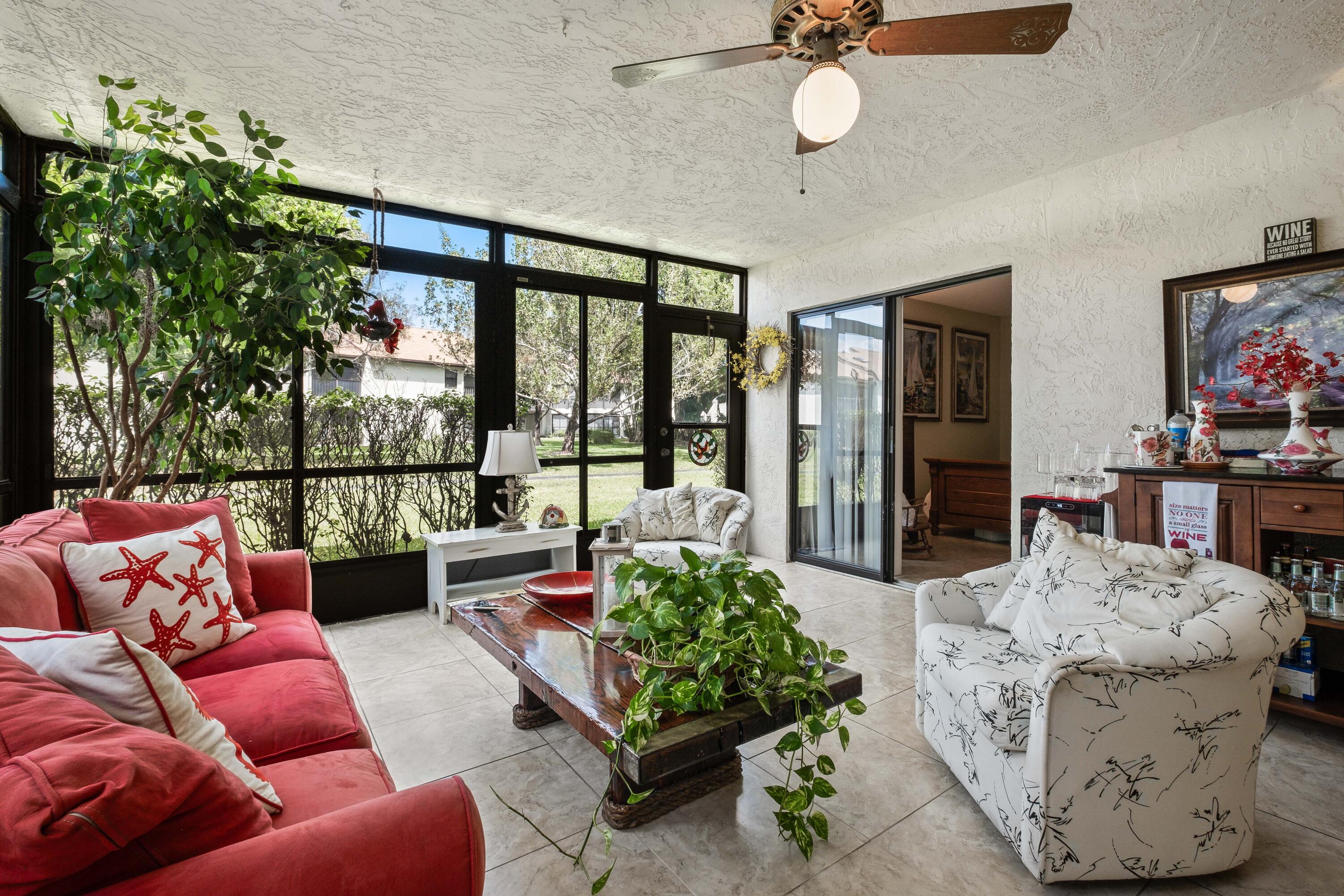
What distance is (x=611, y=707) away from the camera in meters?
1.61

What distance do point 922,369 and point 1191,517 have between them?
4349 mm

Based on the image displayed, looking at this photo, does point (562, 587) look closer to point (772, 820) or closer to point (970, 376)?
point (772, 820)

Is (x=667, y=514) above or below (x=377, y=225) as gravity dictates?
below

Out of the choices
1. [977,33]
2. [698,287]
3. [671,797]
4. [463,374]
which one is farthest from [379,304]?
[977,33]

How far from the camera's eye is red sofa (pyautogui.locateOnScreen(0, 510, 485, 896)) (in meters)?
0.78

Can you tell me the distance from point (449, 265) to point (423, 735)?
2989mm

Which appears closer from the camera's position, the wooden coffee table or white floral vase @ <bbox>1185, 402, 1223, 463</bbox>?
the wooden coffee table

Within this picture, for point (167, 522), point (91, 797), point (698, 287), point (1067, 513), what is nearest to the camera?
point (91, 797)

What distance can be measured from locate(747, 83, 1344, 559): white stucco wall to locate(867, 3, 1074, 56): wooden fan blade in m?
1.89

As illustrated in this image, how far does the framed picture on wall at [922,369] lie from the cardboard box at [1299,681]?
4.45 meters

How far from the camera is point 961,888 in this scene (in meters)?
1.55

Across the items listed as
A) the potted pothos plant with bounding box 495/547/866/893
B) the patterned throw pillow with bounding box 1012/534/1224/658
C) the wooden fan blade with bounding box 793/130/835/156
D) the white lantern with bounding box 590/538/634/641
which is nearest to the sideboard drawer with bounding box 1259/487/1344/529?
the patterned throw pillow with bounding box 1012/534/1224/658

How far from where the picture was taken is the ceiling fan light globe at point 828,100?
5.69 feet

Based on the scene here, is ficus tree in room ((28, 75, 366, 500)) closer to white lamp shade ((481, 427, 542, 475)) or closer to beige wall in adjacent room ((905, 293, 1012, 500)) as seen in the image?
white lamp shade ((481, 427, 542, 475))
